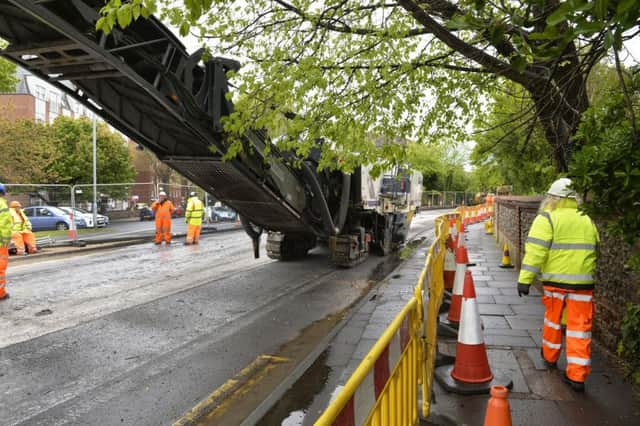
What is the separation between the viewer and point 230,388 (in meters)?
4.33

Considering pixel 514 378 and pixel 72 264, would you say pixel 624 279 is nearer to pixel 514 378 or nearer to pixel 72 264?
pixel 514 378

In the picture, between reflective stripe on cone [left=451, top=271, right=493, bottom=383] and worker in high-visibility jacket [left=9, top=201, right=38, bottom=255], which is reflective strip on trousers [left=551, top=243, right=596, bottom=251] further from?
worker in high-visibility jacket [left=9, top=201, right=38, bottom=255]

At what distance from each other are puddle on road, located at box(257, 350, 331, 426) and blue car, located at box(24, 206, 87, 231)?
13330mm

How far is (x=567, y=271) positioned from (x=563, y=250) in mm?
175

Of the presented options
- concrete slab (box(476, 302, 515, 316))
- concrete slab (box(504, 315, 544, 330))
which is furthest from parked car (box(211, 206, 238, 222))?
concrete slab (box(504, 315, 544, 330))

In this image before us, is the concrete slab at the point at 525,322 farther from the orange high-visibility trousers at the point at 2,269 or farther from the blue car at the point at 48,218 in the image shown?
the blue car at the point at 48,218

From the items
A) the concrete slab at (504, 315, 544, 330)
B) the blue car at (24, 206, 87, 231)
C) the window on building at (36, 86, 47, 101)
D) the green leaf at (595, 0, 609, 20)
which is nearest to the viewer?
the green leaf at (595, 0, 609, 20)

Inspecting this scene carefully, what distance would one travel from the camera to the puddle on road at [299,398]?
372cm

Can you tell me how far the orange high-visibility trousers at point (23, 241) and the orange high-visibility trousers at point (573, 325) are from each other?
12.9 m

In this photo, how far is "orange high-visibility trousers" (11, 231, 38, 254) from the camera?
1291 cm

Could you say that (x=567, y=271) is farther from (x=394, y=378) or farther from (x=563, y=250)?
(x=394, y=378)

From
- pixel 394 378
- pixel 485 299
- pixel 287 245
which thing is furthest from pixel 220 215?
A: pixel 394 378

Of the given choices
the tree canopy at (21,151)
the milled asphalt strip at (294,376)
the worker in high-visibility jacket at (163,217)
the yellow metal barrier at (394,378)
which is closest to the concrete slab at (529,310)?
the milled asphalt strip at (294,376)

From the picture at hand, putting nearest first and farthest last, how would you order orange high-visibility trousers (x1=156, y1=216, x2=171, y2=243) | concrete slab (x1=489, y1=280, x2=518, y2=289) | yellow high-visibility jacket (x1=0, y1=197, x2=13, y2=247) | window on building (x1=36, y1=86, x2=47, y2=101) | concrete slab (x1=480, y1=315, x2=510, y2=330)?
concrete slab (x1=480, y1=315, x2=510, y2=330) < yellow high-visibility jacket (x1=0, y1=197, x2=13, y2=247) < concrete slab (x1=489, y1=280, x2=518, y2=289) < orange high-visibility trousers (x1=156, y1=216, x2=171, y2=243) < window on building (x1=36, y1=86, x2=47, y2=101)
